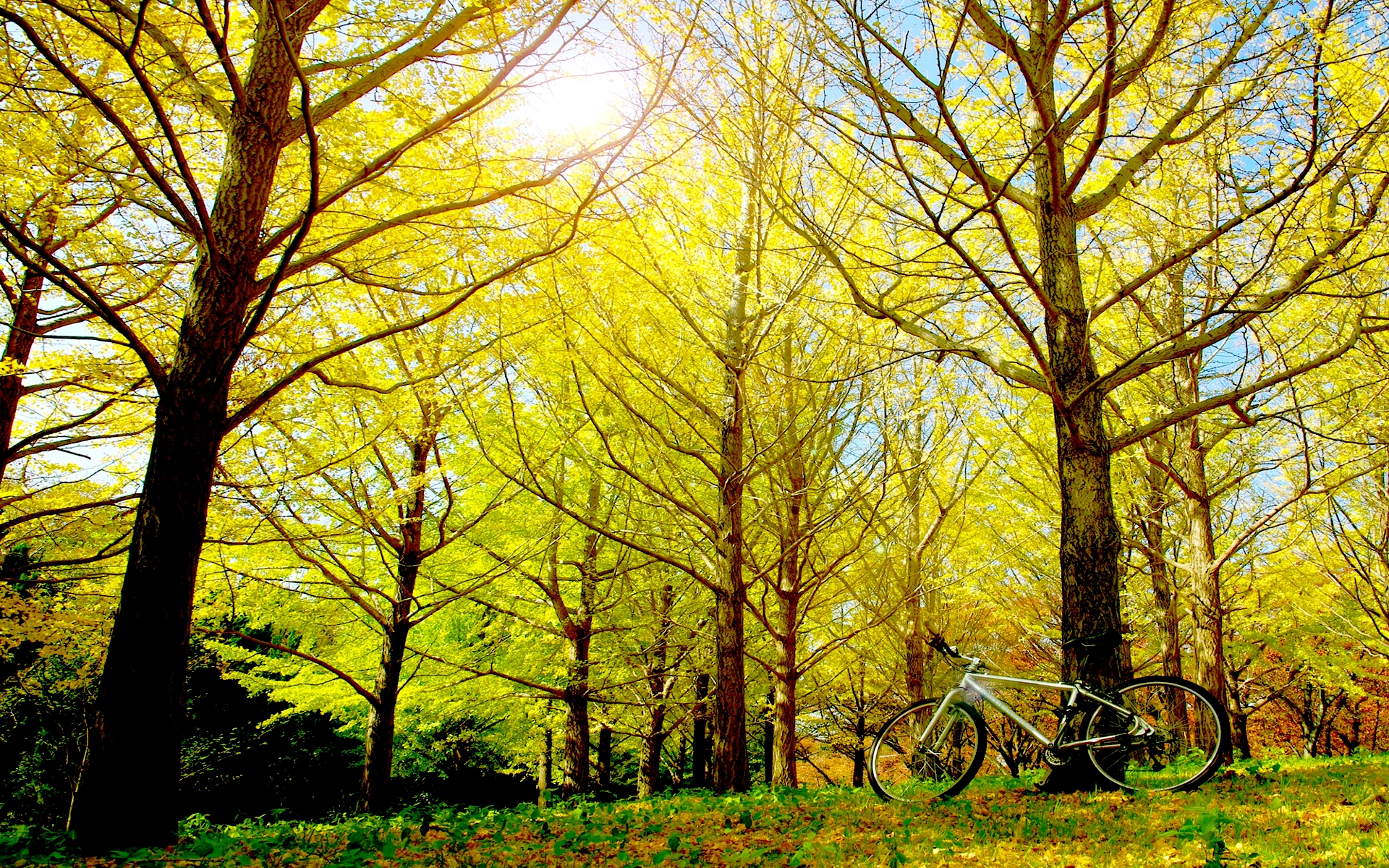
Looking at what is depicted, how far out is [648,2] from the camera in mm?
4684

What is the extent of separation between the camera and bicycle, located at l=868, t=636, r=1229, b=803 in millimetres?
4336

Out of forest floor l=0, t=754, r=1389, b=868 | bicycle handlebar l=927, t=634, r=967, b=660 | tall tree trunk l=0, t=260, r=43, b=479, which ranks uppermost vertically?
tall tree trunk l=0, t=260, r=43, b=479

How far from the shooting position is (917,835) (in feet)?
12.1

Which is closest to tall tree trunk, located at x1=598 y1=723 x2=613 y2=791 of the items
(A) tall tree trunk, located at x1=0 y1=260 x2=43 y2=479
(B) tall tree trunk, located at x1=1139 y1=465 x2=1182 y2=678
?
(B) tall tree trunk, located at x1=1139 y1=465 x2=1182 y2=678

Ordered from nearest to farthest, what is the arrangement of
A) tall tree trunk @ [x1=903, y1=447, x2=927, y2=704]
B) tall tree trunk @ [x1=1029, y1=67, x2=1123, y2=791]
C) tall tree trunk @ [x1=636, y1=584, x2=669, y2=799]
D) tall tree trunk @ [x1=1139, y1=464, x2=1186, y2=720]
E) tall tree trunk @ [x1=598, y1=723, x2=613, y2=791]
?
tall tree trunk @ [x1=1029, y1=67, x2=1123, y2=791], tall tree trunk @ [x1=903, y1=447, x2=927, y2=704], tall tree trunk @ [x1=1139, y1=464, x2=1186, y2=720], tall tree trunk @ [x1=636, y1=584, x2=669, y2=799], tall tree trunk @ [x1=598, y1=723, x2=613, y2=791]

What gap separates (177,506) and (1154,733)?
539cm

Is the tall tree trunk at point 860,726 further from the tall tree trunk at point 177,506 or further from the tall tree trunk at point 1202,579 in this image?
the tall tree trunk at point 177,506

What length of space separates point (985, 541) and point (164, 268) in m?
10.8

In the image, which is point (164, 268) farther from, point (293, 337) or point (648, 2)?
point (648, 2)

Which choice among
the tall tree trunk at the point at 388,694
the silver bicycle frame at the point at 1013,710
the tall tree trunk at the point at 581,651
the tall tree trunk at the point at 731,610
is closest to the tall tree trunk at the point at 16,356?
the tall tree trunk at the point at 388,694

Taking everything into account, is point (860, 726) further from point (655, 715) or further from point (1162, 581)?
point (1162, 581)

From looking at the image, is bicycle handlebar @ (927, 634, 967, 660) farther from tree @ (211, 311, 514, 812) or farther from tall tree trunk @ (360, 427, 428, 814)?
tall tree trunk @ (360, 427, 428, 814)

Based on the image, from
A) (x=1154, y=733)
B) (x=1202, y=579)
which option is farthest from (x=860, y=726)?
(x=1154, y=733)

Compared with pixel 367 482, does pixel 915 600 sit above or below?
below
